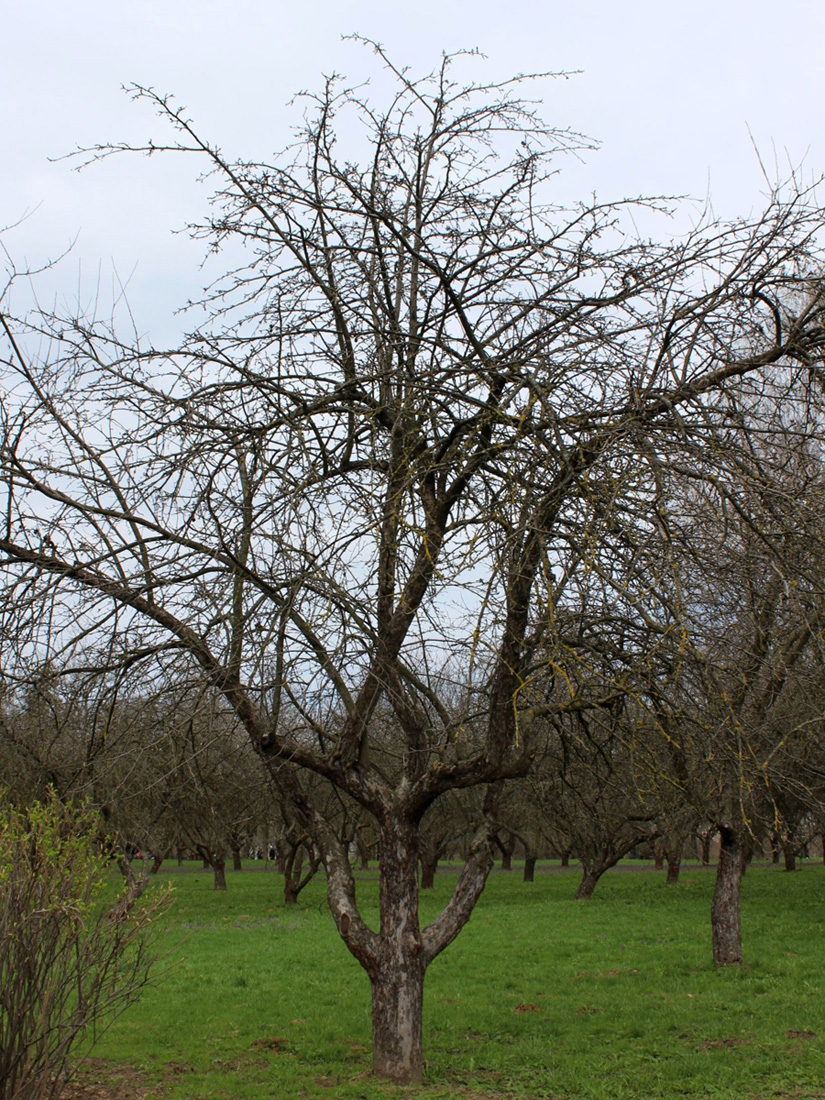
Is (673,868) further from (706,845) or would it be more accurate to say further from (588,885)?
(706,845)

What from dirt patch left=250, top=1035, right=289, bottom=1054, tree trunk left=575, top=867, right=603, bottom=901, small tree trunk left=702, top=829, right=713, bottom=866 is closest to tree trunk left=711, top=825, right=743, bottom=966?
small tree trunk left=702, top=829, right=713, bottom=866

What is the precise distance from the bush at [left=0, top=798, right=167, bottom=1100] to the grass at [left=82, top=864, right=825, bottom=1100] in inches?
21.7

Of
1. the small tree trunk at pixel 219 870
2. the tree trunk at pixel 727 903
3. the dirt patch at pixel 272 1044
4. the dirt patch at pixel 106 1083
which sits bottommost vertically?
the small tree trunk at pixel 219 870

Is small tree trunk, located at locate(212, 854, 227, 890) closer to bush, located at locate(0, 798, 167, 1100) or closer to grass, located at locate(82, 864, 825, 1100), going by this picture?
grass, located at locate(82, 864, 825, 1100)

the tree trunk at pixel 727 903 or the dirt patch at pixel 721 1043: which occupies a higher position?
the tree trunk at pixel 727 903

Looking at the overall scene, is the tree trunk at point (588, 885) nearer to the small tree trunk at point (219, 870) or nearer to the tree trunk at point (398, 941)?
the small tree trunk at point (219, 870)

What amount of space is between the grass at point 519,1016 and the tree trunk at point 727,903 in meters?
0.29

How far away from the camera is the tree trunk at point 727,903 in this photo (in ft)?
38.3

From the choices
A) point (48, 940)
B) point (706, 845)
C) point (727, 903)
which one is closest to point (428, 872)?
point (706, 845)

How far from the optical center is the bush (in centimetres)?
479

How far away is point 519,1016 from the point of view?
9.86 m

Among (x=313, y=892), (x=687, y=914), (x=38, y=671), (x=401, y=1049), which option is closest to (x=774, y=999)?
(x=401, y=1049)

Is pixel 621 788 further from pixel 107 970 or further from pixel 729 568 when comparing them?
pixel 107 970

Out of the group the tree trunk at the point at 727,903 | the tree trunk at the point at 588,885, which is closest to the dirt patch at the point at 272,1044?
the tree trunk at the point at 727,903
